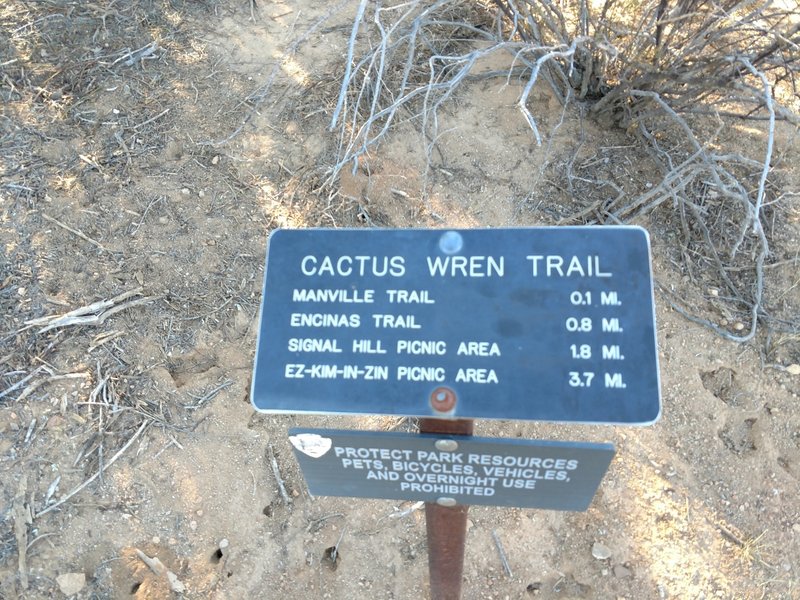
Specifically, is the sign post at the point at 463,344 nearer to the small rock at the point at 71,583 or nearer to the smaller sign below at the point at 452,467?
the smaller sign below at the point at 452,467

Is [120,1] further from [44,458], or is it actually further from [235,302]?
[44,458]

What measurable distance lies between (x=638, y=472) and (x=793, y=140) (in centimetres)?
224

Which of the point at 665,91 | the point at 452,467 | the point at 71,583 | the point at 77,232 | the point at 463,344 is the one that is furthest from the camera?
the point at 77,232

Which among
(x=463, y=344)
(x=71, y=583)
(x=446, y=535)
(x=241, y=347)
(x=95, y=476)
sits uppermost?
(x=463, y=344)

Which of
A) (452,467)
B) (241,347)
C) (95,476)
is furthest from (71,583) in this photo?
(452,467)

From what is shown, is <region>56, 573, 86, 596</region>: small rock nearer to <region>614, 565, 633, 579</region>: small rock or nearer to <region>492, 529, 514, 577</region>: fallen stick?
<region>492, 529, 514, 577</region>: fallen stick

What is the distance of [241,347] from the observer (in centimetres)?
310

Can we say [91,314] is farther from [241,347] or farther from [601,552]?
[601,552]

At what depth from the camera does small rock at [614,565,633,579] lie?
8.79 feet

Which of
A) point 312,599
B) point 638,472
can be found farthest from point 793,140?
point 312,599

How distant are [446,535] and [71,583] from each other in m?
1.77

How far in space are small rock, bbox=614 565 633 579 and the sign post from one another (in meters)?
1.34

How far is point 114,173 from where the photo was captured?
3.50m

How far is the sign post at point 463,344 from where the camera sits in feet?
4.61
